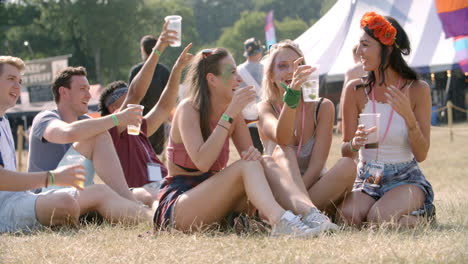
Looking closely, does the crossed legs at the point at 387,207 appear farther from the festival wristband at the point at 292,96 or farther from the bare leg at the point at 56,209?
the bare leg at the point at 56,209

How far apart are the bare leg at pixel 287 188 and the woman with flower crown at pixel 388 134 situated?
387 millimetres

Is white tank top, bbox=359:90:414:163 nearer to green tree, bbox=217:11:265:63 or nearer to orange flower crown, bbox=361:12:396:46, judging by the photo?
orange flower crown, bbox=361:12:396:46

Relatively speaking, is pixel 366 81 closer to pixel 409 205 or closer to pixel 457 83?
pixel 409 205

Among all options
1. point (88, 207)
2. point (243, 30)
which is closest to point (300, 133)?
point (88, 207)

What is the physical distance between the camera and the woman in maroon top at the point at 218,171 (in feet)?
11.8

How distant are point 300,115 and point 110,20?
125 ft

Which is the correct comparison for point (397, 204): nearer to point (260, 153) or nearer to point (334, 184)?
point (334, 184)

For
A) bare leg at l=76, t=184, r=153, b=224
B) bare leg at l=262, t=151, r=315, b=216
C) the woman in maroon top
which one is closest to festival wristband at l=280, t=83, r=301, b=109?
the woman in maroon top

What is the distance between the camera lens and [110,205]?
4387mm

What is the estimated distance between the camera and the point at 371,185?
419cm

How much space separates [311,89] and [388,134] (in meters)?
0.59

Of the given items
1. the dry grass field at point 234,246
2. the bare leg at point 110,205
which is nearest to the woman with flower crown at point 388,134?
the dry grass field at point 234,246

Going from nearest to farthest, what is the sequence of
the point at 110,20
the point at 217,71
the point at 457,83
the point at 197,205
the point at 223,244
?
the point at 223,244 → the point at 197,205 → the point at 217,71 → the point at 457,83 → the point at 110,20

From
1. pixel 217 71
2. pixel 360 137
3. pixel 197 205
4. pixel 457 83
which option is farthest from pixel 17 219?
pixel 457 83
